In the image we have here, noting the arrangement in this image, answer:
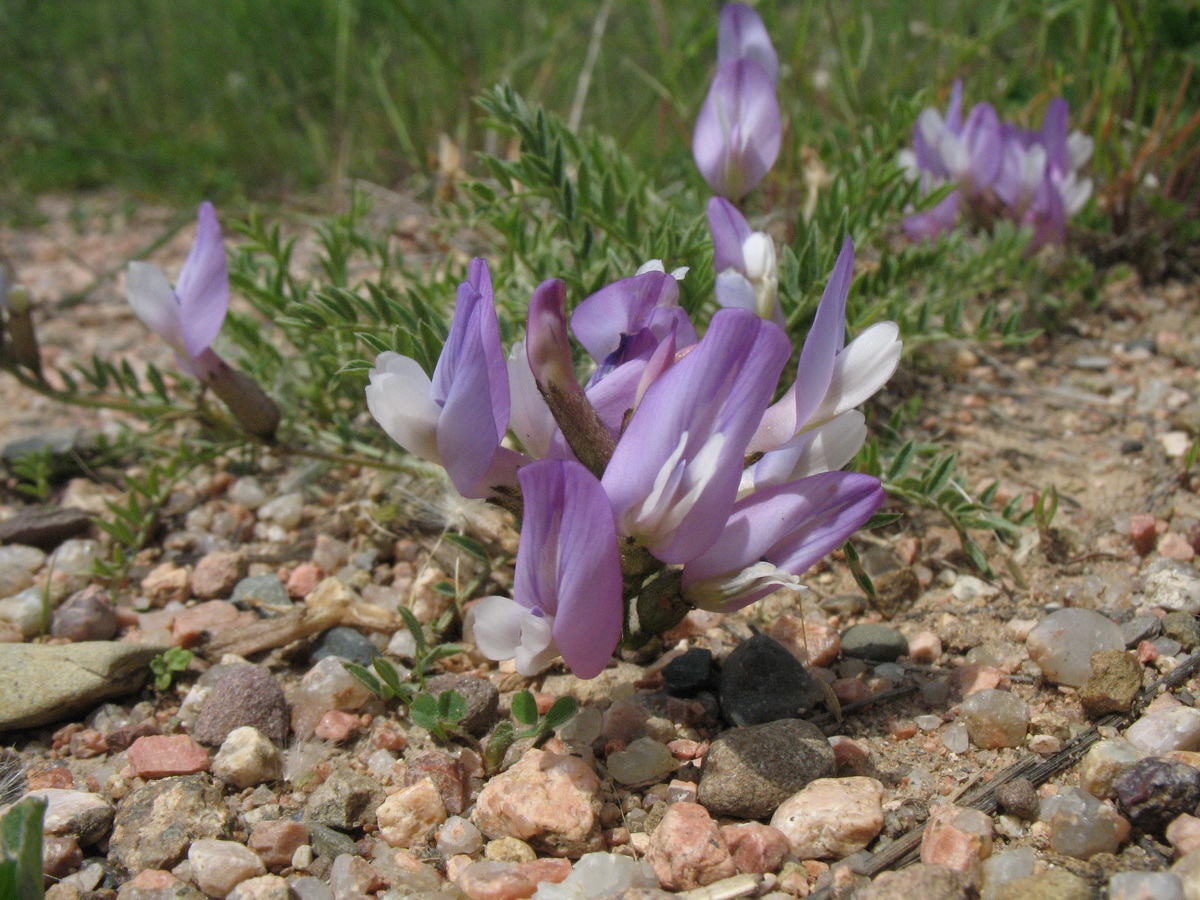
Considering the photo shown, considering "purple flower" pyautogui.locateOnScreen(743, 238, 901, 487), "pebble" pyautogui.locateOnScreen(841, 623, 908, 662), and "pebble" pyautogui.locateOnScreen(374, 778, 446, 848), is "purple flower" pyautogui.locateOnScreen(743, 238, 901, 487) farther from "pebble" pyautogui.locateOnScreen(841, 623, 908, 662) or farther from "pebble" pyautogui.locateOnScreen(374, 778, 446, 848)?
"pebble" pyautogui.locateOnScreen(374, 778, 446, 848)

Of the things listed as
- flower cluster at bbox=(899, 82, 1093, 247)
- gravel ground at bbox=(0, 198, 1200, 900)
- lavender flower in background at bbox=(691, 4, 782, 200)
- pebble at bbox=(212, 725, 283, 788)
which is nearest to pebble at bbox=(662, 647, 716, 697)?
gravel ground at bbox=(0, 198, 1200, 900)

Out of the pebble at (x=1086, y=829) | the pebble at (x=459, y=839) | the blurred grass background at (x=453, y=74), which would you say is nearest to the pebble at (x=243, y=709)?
the pebble at (x=459, y=839)

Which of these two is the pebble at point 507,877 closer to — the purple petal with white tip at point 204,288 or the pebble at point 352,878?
the pebble at point 352,878

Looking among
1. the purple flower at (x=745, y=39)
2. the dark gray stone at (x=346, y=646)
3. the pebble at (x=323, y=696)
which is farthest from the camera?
the purple flower at (x=745, y=39)

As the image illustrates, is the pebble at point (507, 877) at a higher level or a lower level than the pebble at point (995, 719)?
lower

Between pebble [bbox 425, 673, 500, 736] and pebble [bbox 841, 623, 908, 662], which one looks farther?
pebble [bbox 841, 623, 908, 662]

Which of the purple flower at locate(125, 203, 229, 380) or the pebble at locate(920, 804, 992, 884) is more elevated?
the purple flower at locate(125, 203, 229, 380)
